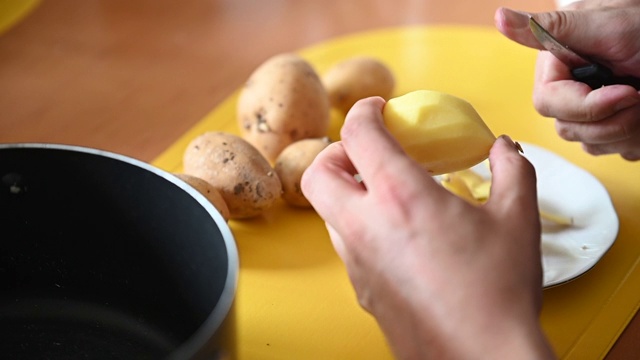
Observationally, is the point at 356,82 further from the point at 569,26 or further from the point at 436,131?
the point at 436,131

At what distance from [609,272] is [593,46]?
217 mm

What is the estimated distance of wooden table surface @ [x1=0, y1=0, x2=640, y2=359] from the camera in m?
0.98

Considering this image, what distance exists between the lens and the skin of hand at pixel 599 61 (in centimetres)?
77

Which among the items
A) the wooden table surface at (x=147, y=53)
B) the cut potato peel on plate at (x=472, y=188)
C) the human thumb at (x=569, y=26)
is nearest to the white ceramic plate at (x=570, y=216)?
the cut potato peel on plate at (x=472, y=188)

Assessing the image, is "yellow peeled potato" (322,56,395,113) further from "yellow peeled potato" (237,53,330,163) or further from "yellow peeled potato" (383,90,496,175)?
"yellow peeled potato" (383,90,496,175)

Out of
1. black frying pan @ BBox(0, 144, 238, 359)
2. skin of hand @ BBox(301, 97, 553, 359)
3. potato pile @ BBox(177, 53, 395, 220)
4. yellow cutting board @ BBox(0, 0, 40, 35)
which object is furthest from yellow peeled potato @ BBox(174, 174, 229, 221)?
yellow cutting board @ BBox(0, 0, 40, 35)

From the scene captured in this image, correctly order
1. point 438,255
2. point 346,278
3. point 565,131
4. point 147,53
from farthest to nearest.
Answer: point 147,53 → point 565,131 → point 346,278 → point 438,255

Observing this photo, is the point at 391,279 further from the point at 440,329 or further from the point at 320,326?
the point at 320,326

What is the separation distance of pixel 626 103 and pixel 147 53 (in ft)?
2.05

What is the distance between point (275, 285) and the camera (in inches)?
28.5

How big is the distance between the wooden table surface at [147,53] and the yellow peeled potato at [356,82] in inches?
6.2

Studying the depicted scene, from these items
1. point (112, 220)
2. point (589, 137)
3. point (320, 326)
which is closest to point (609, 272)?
point (589, 137)

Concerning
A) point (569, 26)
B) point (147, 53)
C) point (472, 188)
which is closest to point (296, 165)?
point (472, 188)

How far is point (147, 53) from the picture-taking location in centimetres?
113
